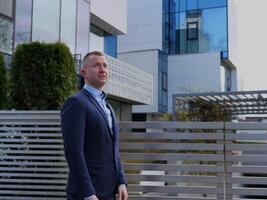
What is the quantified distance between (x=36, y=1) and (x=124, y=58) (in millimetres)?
24368

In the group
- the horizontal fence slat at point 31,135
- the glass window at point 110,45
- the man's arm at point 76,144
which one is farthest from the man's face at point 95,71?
the glass window at point 110,45

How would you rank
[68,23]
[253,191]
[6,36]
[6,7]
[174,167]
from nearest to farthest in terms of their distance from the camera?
1. [253,191]
2. [174,167]
3. [6,36]
4. [6,7]
5. [68,23]

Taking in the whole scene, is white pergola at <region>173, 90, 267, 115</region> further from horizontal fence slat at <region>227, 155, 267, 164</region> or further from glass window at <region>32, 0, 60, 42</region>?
horizontal fence slat at <region>227, 155, 267, 164</region>

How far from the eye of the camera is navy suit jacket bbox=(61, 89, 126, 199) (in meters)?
3.22

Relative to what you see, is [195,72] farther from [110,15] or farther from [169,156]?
[169,156]

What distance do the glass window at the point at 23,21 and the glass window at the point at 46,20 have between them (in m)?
0.29

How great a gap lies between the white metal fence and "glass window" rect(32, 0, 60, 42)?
8608mm

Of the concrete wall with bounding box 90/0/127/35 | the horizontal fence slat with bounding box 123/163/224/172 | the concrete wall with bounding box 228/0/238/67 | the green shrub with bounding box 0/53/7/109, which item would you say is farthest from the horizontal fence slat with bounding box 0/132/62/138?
the concrete wall with bounding box 228/0/238/67

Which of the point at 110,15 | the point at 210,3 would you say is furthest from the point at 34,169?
the point at 210,3

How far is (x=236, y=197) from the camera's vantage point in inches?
195

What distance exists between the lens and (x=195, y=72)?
39.7 m

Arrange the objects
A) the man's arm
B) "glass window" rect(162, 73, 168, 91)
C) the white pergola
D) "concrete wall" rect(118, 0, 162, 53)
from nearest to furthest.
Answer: the man's arm
the white pergola
"glass window" rect(162, 73, 168, 91)
"concrete wall" rect(118, 0, 162, 53)

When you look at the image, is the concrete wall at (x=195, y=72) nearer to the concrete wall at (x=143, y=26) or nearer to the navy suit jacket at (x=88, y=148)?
the concrete wall at (x=143, y=26)

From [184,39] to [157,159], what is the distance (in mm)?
36075
